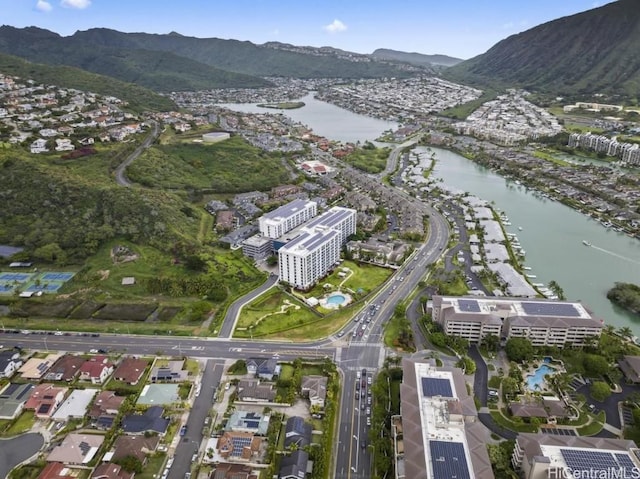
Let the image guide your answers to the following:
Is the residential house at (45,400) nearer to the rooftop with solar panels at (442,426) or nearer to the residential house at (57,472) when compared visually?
the residential house at (57,472)

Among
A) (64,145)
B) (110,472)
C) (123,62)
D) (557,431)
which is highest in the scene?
(123,62)

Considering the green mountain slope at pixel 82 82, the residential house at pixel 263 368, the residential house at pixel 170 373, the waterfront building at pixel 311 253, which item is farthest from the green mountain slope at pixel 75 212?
the green mountain slope at pixel 82 82

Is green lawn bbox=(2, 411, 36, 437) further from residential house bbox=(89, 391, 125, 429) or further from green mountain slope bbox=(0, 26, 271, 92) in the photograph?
green mountain slope bbox=(0, 26, 271, 92)

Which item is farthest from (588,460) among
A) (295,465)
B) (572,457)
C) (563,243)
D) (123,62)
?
(123,62)

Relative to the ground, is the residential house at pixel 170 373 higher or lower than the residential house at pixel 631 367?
lower

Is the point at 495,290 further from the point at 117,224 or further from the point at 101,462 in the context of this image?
the point at 117,224

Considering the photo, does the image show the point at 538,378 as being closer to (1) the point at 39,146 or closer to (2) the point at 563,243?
(2) the point at 563,243

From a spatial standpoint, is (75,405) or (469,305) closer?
(75,405)
